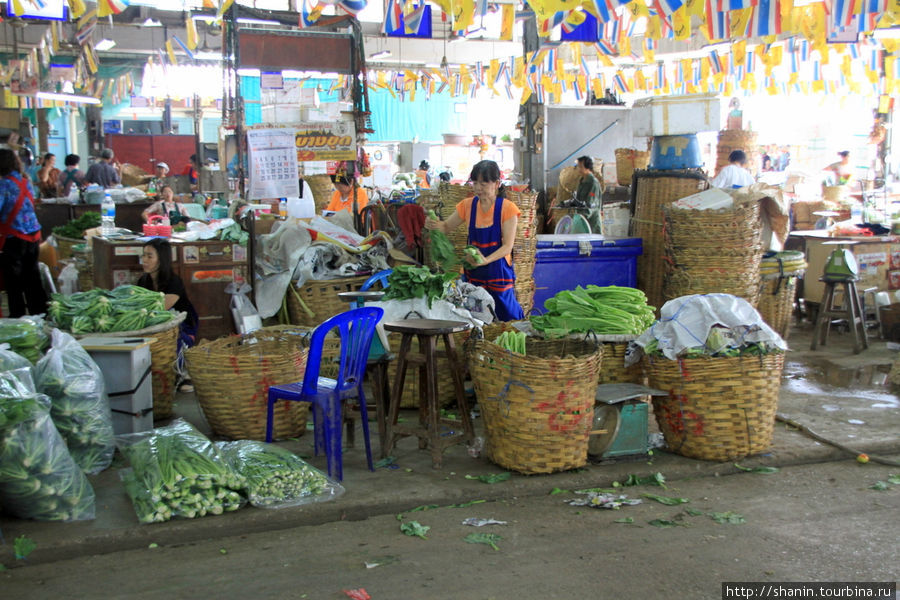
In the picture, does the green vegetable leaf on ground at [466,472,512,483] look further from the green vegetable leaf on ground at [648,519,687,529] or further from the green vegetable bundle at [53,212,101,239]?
the green vegetable bundle at [53,212,101,239]

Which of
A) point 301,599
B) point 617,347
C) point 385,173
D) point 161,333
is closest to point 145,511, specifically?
point 301,599

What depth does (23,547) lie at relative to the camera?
3.72 meters

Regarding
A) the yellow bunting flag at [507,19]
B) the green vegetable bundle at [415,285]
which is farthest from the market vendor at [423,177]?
the green vegetable bundle at [415,285]

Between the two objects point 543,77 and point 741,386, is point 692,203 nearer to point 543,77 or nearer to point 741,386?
point 741,386

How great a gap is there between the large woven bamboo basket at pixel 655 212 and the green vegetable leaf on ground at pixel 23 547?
20.2 ft

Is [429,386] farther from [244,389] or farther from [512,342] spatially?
[244,389]

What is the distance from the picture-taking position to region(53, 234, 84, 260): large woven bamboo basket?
968 centimetres

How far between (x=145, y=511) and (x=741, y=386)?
135 inches

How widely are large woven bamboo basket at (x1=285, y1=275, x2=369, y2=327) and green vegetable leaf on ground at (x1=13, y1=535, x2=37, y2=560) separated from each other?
3603mm

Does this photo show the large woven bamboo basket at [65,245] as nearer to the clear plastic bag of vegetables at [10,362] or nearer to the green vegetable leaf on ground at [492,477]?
the clear plastic bag of vegetables at [10,362]

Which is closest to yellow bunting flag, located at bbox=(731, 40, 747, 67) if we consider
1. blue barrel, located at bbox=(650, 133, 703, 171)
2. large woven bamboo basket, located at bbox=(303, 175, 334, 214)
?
blue barrel, located at bbox=(650, 133, 703, 171)

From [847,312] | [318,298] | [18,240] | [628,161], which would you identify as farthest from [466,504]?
[628,161]

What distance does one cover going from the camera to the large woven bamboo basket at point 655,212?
818cm

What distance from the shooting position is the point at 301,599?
3408 mm
